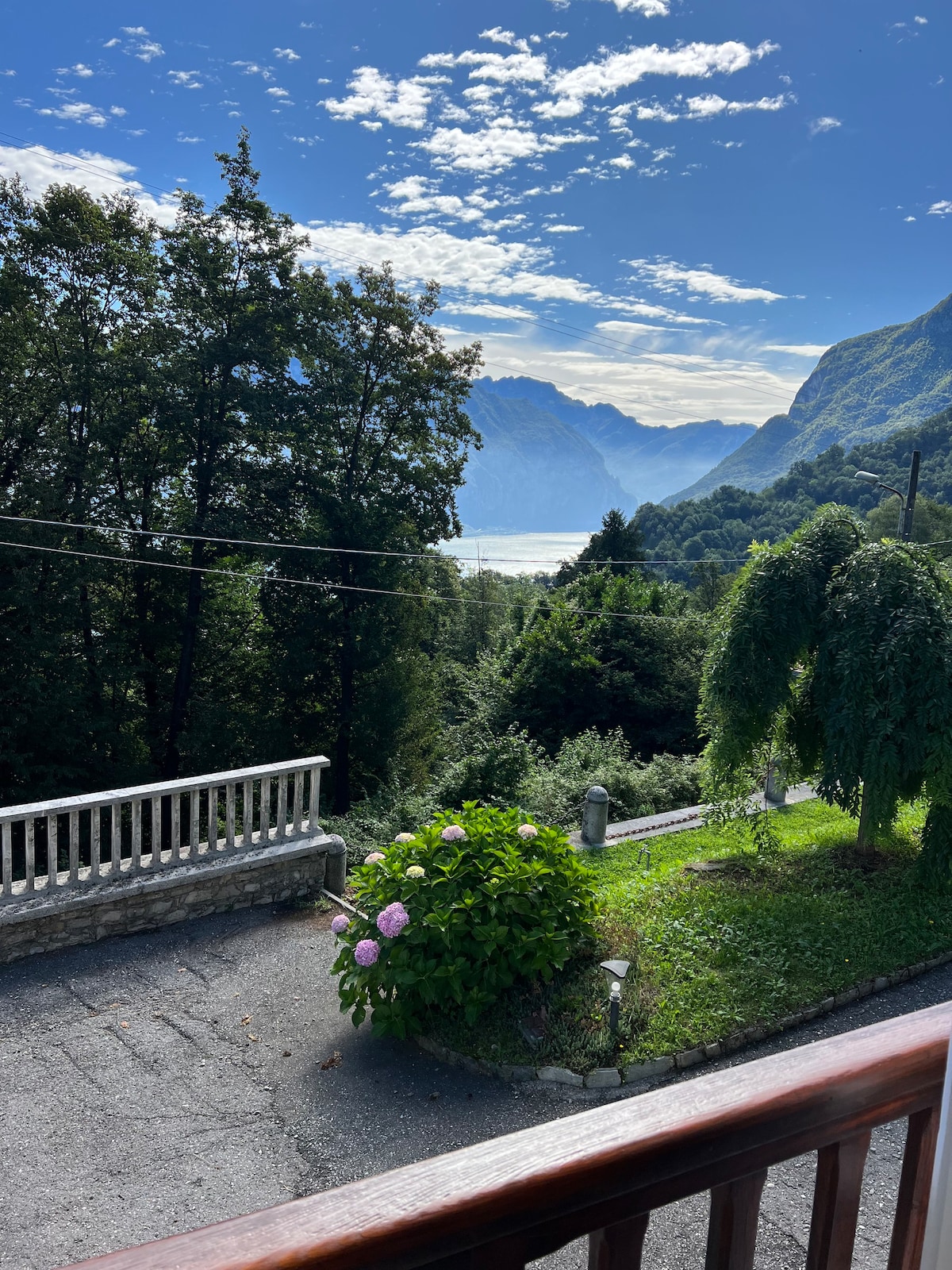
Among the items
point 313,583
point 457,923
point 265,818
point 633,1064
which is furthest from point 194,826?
point 313,583

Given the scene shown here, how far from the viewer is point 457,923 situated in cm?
538

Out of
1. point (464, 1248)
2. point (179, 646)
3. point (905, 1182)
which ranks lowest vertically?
point (179, 646)

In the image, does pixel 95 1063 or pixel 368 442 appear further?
pixel 368 442

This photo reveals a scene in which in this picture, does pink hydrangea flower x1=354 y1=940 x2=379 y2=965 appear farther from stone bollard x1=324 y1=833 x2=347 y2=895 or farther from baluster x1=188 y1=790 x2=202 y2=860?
stone bollard x1=324 y1=833 x2=347 y2=895

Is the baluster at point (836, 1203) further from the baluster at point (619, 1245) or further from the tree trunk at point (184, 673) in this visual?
the tree trunk at point (184, 673)

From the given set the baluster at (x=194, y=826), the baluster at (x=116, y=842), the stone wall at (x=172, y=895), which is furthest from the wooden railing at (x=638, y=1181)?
the baluster at (x=194, y=826)

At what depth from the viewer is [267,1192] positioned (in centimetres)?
416

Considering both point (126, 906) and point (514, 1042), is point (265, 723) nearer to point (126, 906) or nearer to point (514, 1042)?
point (126, 906)

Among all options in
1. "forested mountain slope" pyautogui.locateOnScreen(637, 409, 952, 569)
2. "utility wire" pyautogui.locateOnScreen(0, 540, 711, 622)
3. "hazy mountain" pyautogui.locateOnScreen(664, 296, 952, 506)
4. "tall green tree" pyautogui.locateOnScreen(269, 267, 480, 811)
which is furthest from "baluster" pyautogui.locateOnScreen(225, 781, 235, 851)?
"hazy mountain" pyautogui.locateOnScreen(664, 296, 952, 506)

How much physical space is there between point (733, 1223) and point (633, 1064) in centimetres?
462

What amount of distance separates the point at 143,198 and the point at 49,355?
415 cm

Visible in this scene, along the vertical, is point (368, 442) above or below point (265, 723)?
above

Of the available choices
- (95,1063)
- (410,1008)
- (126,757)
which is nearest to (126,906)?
(95,1063)

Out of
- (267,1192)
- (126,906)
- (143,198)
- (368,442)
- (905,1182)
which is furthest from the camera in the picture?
(368,442)
